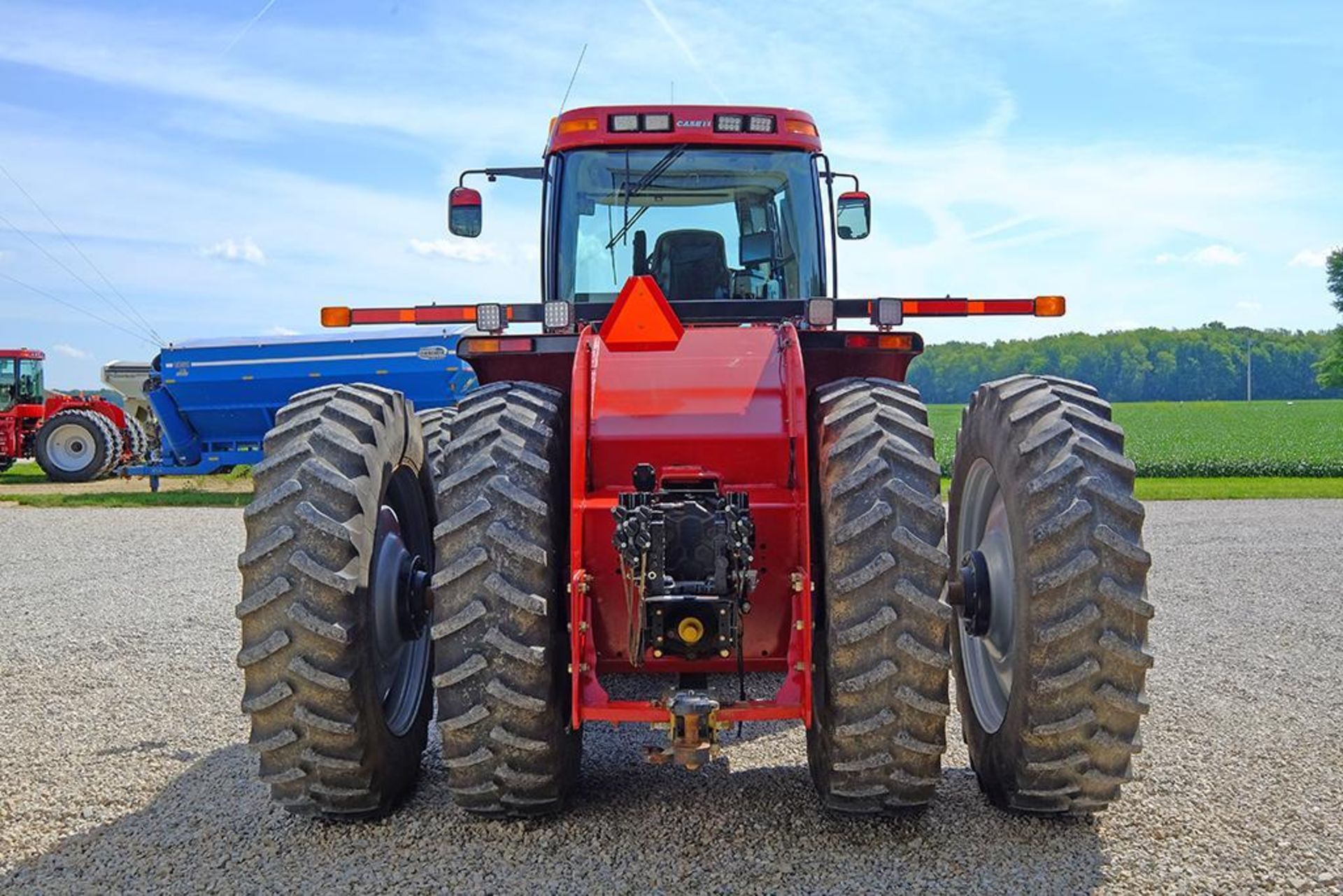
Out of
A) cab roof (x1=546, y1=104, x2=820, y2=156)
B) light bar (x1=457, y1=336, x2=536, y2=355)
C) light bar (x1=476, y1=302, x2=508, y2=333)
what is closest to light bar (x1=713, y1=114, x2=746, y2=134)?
cab roof (x1=546, y1=104, x2=820, y2=156)

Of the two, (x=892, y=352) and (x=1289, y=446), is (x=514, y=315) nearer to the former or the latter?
(x=892, y=352)

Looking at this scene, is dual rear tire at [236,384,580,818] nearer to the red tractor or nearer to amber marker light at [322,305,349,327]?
amber marker light at [322,305,349,327]

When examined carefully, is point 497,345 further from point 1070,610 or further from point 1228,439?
point 1228,439

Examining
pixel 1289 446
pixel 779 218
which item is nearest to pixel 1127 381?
pixel 1289 446

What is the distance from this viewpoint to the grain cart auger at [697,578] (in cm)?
418

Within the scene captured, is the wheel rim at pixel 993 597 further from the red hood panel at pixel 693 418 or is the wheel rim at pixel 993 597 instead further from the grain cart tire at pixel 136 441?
the grain cart tire at pixel 136 441

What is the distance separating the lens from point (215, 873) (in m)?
4.29

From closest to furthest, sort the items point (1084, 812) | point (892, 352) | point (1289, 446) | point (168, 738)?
point (1084, 812)
point (892, 352)
point (168, 738)
point (1289, 446)

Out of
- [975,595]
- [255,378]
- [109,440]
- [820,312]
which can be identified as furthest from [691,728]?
[109,440]

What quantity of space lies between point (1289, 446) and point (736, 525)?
37239 millimetres

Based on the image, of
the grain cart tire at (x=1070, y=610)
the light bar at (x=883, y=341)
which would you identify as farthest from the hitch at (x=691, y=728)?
the light bar at (x=883, y=341)

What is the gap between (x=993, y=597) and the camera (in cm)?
496

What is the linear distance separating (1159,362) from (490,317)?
99303 mm

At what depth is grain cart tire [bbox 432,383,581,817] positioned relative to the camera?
4.26 metres
